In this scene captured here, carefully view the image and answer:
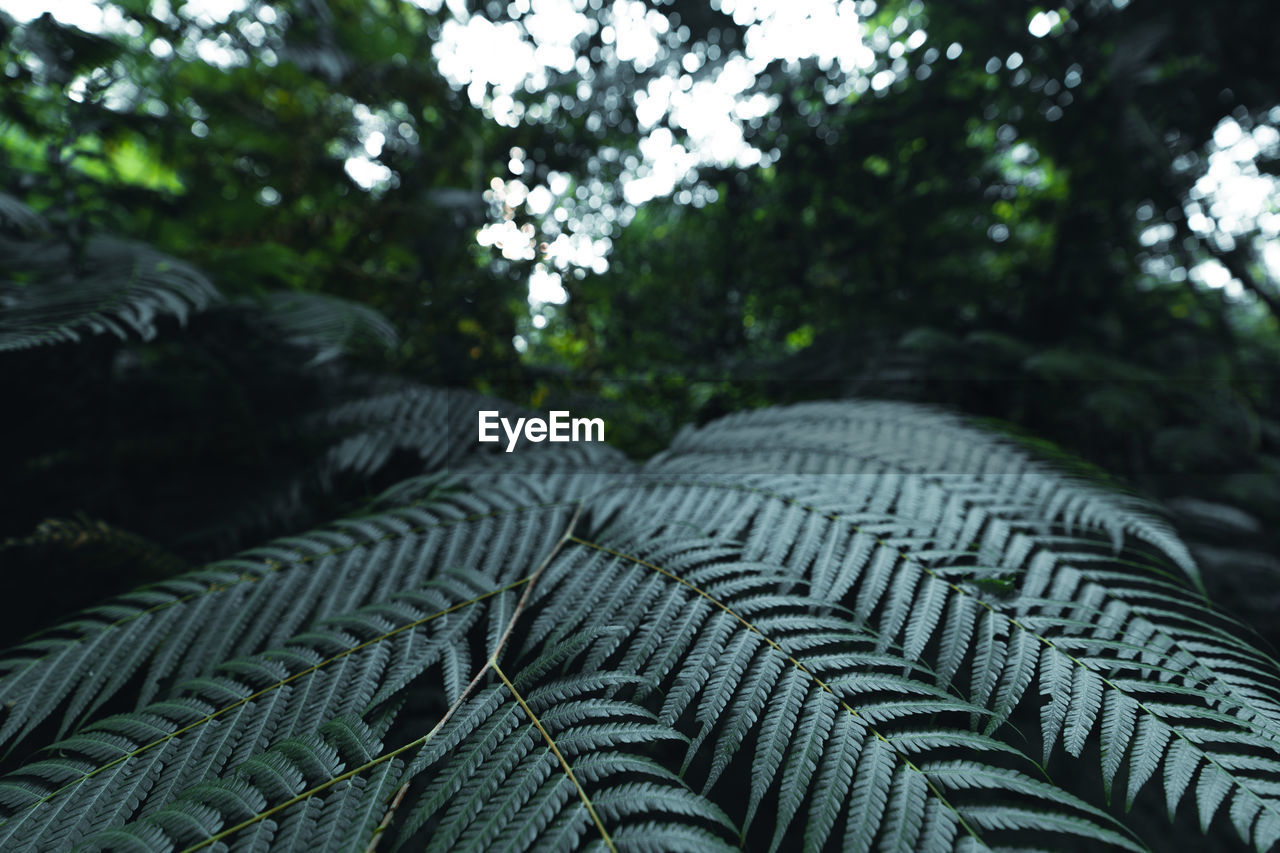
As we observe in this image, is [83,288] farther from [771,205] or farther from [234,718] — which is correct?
[771,205]

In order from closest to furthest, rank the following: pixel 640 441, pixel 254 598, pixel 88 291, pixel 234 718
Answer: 1. pixel 234 718
2. pixel 254 598
3. pixel 88 291
4. pixel 640 441

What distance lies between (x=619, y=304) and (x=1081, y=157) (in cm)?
162

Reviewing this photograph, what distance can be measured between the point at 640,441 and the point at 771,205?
0.99m

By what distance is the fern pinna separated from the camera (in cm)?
45

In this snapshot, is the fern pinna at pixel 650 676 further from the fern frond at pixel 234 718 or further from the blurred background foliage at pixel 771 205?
the blurred background foliage at pixel 771 205

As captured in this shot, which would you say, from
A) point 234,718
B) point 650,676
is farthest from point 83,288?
point 650,676

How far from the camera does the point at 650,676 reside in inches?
23.0

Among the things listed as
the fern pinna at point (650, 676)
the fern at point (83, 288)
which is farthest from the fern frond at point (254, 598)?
the fern at point (83, 288)

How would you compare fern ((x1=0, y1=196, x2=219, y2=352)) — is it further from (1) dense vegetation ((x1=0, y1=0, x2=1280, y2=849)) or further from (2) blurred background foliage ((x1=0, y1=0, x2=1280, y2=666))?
(2) blurred background foliage ((x1=0, y1=0, x2=1280, y2=666))

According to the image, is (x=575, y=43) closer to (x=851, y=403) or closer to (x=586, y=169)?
(x=586, y=169)

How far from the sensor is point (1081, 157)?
1.83 meters

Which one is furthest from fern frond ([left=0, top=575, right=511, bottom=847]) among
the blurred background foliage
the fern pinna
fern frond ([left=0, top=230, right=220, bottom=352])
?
the blurred background foliage

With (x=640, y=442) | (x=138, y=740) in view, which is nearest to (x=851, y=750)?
(x=138, y=740)

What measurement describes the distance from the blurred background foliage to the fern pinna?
58cm
